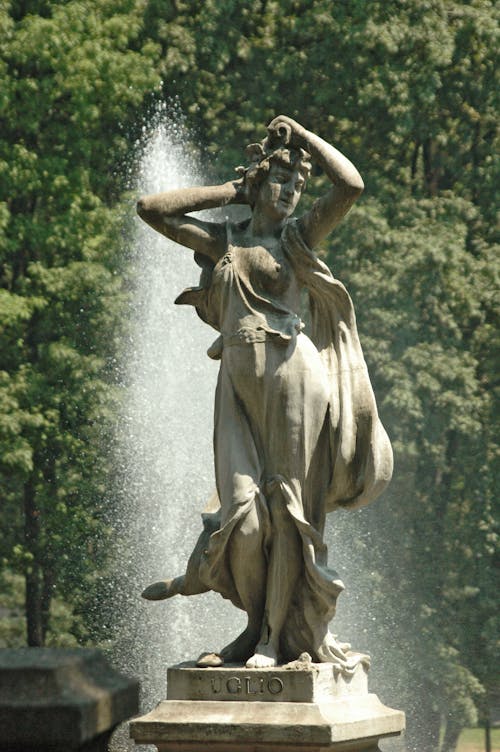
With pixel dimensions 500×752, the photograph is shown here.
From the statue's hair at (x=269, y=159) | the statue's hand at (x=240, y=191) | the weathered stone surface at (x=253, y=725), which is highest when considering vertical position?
the statue's hair at (x=269, y=159)

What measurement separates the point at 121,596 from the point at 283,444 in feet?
48.3

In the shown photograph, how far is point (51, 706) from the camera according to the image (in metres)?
2.99

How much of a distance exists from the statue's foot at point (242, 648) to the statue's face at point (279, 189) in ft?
5.83

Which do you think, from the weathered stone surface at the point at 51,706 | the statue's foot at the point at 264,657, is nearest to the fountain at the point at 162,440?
the statue's foot at the point at 264,657

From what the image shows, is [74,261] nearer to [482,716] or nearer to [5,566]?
[5,566]

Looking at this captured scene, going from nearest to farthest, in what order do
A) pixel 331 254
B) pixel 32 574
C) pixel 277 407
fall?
pixel 277 407
pixel 32 574
pixel 331 254

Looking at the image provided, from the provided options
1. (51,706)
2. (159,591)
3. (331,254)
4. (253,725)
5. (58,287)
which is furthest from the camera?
(331,254)

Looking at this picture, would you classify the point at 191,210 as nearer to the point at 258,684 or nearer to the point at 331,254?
the point at 258,684

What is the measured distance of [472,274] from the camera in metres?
23.7

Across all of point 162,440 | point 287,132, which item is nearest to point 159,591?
point 287,132

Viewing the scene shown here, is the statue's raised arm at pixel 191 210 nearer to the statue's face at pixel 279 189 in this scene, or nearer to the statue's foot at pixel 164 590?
the statue's face at pixel 279 189

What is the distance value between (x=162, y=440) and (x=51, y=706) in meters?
19.0

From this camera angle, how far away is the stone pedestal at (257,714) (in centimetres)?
646

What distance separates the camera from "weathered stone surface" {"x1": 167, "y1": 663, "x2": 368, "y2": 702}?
260 inches
